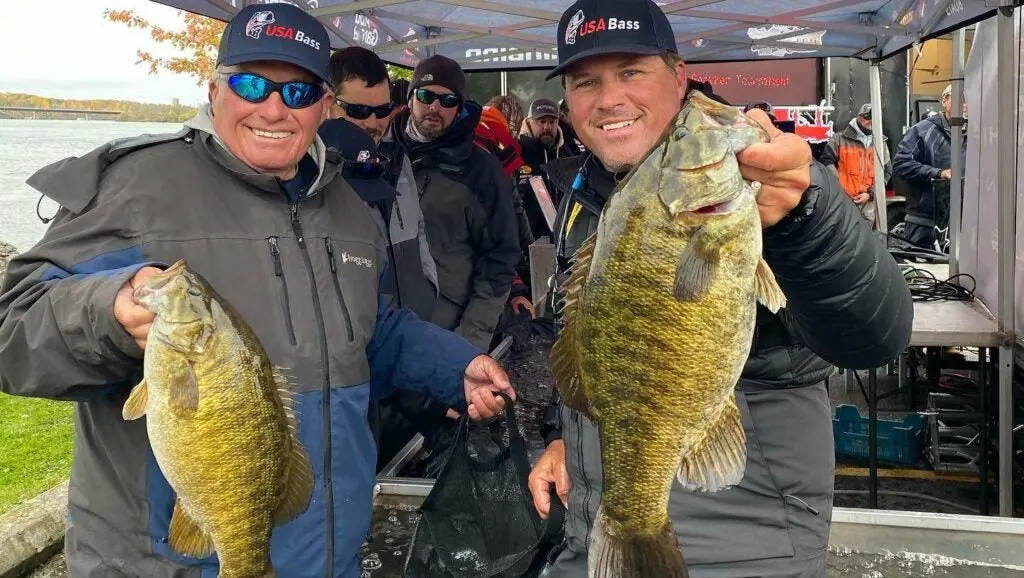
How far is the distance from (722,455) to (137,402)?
1422 mm

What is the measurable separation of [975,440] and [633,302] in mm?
5741

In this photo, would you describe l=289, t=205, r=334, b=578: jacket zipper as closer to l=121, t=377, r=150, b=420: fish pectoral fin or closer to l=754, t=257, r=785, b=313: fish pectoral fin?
l=121, t=377, r=150, b=420: fish pectoral fin

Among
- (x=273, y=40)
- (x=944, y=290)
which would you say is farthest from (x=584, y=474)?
(x=944, y=290)

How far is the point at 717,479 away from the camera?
71.5 inches

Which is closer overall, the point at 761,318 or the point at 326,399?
the point at 761,318

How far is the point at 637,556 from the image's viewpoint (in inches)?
74.5

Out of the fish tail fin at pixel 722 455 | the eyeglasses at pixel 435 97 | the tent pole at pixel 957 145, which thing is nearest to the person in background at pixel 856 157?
the tent pole at pixel 957 145

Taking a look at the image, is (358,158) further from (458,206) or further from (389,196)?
(458,206)

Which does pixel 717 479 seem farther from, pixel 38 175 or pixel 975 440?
pixel 975 440

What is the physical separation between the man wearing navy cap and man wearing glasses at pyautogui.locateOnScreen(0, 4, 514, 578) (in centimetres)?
67

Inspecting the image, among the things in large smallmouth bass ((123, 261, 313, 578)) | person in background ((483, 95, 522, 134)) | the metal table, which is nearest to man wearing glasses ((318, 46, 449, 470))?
large smallmouth bass ((123, 261, 313, 578))

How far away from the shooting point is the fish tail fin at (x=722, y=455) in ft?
5.90

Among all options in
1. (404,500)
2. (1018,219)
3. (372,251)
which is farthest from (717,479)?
Result: (1018,219)

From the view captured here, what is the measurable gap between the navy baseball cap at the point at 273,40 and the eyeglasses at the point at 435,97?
2.74m
